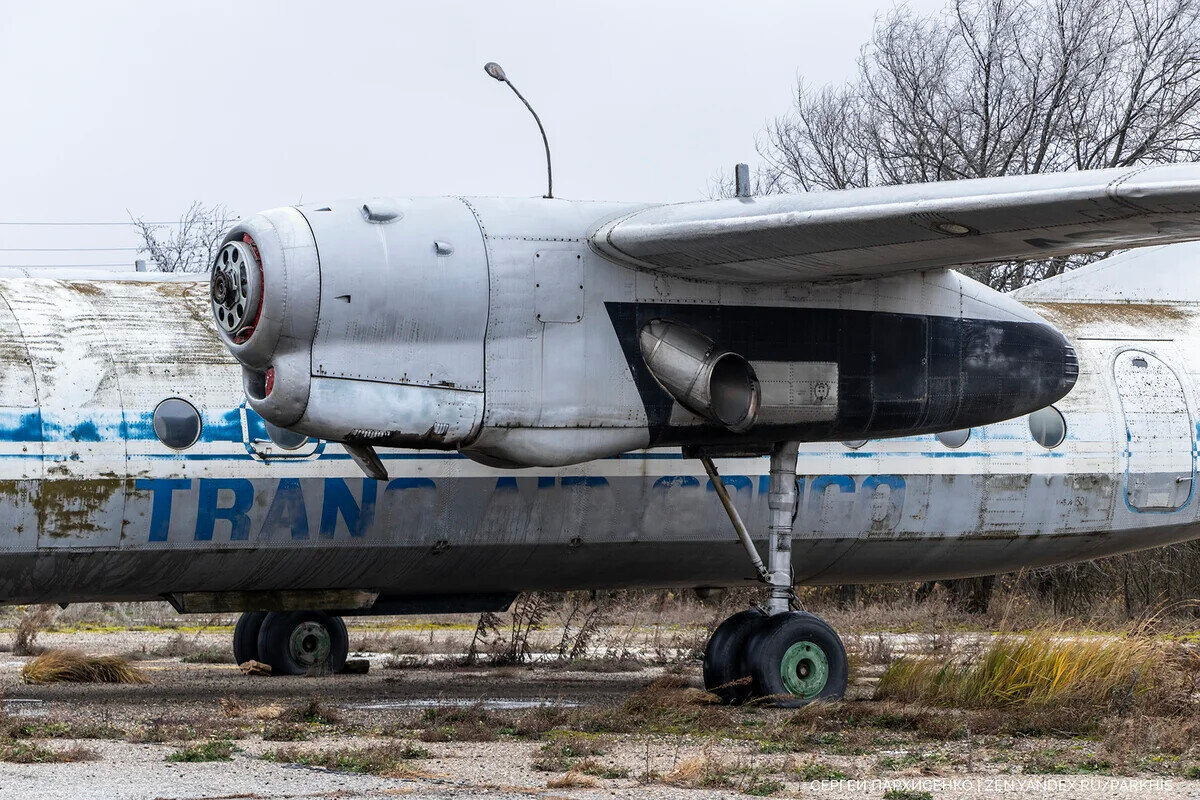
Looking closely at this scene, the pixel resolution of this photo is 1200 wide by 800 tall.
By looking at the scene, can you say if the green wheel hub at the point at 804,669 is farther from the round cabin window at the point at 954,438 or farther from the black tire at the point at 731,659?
the round cabin window at the point at 954,438

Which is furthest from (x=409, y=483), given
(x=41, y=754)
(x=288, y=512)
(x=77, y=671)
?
(x=77, y=671)

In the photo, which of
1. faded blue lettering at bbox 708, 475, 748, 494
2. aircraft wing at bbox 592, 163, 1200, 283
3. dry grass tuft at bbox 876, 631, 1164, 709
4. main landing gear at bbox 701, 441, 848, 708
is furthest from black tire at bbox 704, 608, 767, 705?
aircraft wing at bbox 592, 163, 1200, 283

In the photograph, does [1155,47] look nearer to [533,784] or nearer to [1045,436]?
[1045,436]

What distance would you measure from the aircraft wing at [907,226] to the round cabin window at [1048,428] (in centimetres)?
354

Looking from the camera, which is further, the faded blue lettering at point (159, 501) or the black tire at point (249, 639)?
the black tire at point (249, 639)

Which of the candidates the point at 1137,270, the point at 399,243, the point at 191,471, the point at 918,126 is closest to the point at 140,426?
the point at 191,471

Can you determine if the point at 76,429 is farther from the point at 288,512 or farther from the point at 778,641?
the point at 778,641

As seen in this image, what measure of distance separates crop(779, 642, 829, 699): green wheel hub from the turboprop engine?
65.1 inches

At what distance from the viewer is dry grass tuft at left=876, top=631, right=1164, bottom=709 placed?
1153 cm

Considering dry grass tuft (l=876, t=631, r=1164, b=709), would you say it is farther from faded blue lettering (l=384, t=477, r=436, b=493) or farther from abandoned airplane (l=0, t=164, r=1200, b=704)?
faded blue lettering (l=384, t=477, r=436, b=493)

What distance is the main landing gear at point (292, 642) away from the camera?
14867 mm

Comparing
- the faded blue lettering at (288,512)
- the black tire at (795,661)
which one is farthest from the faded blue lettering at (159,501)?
the black tire at (795,661)

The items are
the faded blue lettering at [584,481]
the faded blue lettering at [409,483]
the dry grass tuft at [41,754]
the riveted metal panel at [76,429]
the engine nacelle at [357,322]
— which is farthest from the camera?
the faded blue lettering at [584,481]

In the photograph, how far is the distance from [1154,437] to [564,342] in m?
6.88
